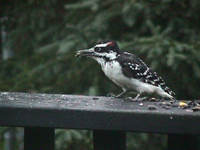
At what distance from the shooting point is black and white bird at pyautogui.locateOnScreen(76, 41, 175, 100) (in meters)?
4.84

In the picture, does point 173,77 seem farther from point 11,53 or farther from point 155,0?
point 11,53

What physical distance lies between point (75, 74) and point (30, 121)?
4070 millimetres

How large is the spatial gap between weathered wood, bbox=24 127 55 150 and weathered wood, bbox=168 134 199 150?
507 mm

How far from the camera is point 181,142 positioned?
2.40 meters

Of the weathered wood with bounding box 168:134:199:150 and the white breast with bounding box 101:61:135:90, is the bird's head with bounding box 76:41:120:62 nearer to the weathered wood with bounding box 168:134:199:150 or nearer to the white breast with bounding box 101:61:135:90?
the white breast with bounding box 101:61:135:90

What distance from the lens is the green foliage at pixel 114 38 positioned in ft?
19.9

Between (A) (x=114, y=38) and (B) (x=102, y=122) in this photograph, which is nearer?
(B) (x=102, y=122)

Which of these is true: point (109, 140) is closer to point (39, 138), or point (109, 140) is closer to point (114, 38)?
point (39, 138)

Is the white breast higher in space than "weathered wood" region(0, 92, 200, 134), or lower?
higher

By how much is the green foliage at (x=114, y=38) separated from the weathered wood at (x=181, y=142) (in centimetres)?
348

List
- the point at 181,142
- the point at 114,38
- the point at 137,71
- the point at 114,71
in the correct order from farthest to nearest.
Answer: the point at 114,38
the point at 137,71
the point at 114,71
the point at 181,142

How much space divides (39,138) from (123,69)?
2.47 meters

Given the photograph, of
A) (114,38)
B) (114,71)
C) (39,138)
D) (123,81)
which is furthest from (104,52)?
(39,138)

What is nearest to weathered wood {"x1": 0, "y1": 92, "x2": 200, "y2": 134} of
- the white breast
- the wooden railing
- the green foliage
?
the wooden railing
